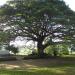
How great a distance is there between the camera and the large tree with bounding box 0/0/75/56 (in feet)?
95.2

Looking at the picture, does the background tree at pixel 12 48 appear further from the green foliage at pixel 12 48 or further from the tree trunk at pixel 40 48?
the tree trunk at pixel 40 48

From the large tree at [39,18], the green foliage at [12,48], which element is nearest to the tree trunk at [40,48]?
the large tree at [39,18]

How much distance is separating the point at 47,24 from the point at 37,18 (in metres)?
1.57

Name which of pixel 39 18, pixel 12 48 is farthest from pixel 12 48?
pixel 39 18

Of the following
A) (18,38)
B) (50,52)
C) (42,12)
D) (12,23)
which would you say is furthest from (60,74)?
(50,52)

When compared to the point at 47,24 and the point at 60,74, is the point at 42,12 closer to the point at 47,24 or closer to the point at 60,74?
the point at 47,24

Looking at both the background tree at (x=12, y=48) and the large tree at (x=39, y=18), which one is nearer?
the large tree at (x=39, y=18)

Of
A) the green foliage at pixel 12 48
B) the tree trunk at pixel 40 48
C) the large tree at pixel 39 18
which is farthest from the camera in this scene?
the green foliage at pixel 12 48

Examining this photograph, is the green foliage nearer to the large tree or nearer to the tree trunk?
the large tree

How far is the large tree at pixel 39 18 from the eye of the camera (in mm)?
29031

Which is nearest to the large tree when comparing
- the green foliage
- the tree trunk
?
the tree trunk

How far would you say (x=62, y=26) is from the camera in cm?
3045

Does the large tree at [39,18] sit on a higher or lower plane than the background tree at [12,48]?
higher

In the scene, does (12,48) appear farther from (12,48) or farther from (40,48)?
(40,48)
